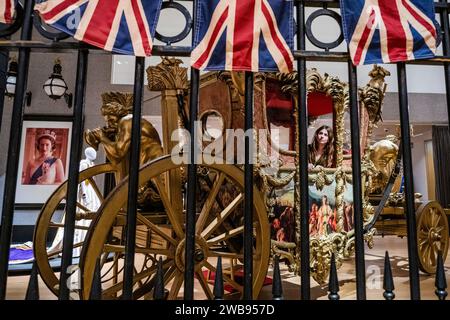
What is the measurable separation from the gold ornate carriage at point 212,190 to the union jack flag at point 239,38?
70 cm

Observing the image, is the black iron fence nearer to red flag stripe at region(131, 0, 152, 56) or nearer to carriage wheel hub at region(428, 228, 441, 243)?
red flag stripe at region(131, 0, 152, 56)

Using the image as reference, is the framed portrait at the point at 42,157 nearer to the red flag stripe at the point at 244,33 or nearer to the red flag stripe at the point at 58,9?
the red flag stripe at the point at 58,9

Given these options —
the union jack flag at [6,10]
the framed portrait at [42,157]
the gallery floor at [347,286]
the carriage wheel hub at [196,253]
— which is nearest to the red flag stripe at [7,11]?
the union jack flag at [6,10]

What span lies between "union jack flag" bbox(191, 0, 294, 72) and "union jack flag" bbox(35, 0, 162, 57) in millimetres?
146

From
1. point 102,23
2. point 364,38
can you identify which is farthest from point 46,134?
point 364,38

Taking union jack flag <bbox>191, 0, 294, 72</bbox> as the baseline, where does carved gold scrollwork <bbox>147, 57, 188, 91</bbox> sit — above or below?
above

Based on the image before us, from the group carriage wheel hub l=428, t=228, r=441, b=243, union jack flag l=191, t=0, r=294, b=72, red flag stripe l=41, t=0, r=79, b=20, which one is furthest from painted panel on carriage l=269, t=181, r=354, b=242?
red flag stripe l=41, t=0, r=79, b=20

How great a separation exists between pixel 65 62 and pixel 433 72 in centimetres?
690

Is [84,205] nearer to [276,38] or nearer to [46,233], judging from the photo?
[46,233]

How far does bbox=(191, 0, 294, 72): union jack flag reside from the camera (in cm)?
95

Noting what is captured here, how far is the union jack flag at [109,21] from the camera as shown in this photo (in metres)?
0.89

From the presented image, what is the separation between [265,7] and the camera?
0.97 m

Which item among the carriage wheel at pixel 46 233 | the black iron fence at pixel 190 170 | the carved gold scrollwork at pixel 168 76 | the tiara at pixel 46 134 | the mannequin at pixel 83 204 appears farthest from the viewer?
the tiara at pixel 46 134

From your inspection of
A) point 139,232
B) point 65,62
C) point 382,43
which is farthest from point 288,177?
point 65,62
